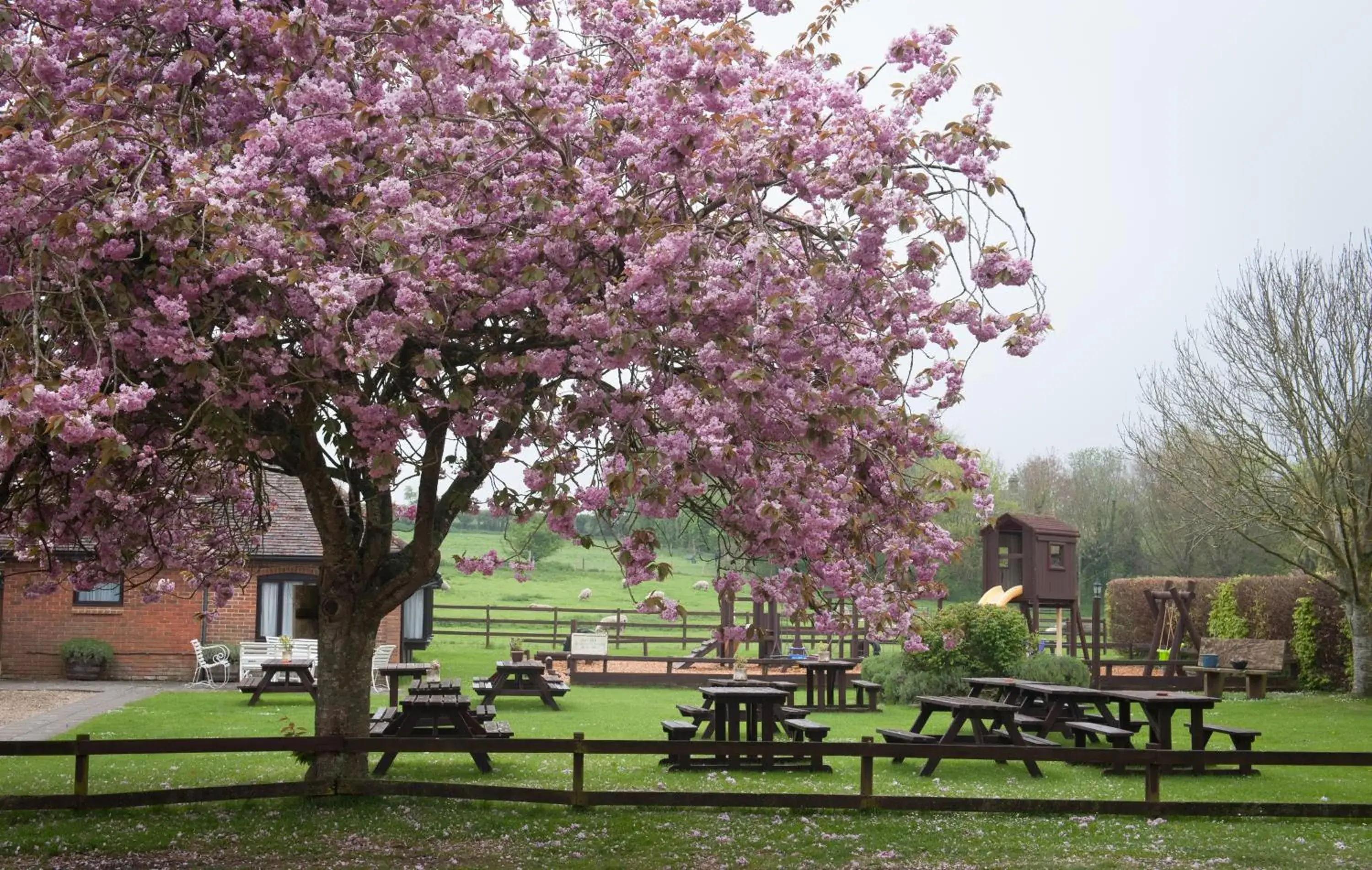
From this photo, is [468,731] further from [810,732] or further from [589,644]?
[589,644]

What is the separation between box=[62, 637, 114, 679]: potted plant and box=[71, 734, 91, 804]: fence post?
15929 mm

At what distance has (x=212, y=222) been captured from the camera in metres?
6.54

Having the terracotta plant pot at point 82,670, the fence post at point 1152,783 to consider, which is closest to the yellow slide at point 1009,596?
the fence post at point 1152,783

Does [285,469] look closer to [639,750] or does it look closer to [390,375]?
[390,375]

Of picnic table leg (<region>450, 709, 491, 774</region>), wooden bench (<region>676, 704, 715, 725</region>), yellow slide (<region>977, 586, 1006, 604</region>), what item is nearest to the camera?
picnic table leg (<region>450, 709, 491, 774</region>)

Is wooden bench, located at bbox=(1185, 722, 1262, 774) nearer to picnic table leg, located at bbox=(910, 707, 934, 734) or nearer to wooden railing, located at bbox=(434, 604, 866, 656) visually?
picnic table leg, located at bbox=(910, 707, 934, 734)

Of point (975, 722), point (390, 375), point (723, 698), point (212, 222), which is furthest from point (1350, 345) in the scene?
point (212, 222)

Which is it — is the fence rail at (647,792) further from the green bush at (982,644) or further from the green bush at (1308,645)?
the green bush at (1308,645)

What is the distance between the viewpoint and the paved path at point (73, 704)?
52.6 feet

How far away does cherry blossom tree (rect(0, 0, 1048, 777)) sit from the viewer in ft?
21.7

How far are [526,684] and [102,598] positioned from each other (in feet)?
31.8

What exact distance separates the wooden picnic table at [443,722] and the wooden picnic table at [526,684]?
6.00 m

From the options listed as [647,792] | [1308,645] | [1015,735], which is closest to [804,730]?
[1015,735]

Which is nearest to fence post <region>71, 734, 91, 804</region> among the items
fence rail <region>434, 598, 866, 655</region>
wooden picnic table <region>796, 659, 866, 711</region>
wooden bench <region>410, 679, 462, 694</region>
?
wooden bench <region>410, 679, 462, 694</region>
